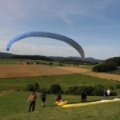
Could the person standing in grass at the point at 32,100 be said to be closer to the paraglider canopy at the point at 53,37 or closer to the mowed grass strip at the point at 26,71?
the paraglider canopy at the point at 53,37

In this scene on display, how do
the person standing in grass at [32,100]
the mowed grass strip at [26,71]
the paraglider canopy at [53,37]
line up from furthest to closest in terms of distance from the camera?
the mowed grass strip at [26,71], the paraglider canopy at [53,37], the person standing in grass at [32,100]

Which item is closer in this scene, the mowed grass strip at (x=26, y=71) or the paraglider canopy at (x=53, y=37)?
the paraglider canopy at (x=53, y=37)

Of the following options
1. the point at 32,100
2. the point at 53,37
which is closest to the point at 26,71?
the point at 53,37

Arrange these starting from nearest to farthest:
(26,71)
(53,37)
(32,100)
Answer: (32,100), (53,37), (26,71)

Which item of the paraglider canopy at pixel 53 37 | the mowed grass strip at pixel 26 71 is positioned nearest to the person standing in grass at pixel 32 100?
the paraglider canopy at pixel 53 37

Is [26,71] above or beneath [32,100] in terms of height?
above

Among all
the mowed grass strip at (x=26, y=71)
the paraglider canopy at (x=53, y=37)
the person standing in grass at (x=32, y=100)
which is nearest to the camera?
the person standing in grass at (x=32, y=100)

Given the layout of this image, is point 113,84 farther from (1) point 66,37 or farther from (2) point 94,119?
(2) point 94,119

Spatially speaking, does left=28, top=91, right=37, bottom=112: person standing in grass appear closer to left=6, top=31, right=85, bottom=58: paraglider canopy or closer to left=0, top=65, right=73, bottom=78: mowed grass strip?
left=6, top=31, right=85, bottom=58: paraglider canopy

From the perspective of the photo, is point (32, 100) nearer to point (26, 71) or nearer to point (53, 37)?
point (53, 37)

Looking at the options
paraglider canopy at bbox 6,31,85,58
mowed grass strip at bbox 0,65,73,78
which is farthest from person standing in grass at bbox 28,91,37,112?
mowed grass strip at bbox 0,65,73,78

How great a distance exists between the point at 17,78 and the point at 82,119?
66.5 meters

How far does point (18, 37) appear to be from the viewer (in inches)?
1538

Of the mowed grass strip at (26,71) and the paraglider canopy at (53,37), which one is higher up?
the paraglider canopy at (53,37)
